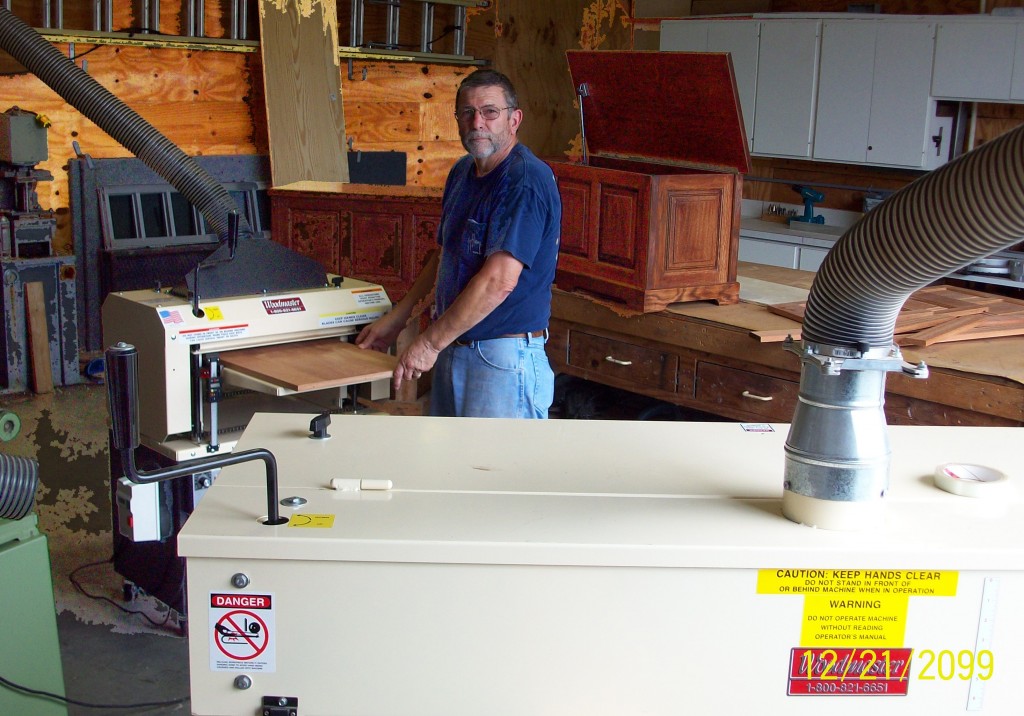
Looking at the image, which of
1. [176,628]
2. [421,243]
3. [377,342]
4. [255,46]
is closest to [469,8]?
[255,46]

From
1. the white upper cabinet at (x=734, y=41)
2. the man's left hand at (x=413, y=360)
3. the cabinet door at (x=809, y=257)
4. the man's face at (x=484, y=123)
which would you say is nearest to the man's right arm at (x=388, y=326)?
the man's left hand at (x=413, y=360)

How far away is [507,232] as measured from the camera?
9.91ft

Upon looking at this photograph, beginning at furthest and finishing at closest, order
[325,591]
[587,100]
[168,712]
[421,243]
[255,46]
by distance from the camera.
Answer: [255,46] < [421,243] < [587,100] < [168,712] < [325,591]

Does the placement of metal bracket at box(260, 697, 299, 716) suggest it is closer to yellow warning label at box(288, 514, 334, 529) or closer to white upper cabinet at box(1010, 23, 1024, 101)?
A: yellow warning label at box(288, 514, 334, 529)

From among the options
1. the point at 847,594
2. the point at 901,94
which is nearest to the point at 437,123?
the point at 901,94

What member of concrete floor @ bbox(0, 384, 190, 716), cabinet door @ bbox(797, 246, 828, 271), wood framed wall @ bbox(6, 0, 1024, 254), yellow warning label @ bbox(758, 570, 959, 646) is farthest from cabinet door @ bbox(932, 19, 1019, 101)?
yellow warning label @ bbox(758, 570, 959, 646)

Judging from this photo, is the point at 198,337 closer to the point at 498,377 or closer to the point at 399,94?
the point at 498,377

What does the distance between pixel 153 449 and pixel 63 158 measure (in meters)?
3.48

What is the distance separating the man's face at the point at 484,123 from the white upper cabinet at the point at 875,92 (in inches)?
151

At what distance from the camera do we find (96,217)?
6125mm

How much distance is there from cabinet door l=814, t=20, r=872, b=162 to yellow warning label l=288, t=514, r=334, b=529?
5583 millimetres

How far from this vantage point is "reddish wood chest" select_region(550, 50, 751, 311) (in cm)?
359

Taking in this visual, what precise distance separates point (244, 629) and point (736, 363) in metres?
2.26

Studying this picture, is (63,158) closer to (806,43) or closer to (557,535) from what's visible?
(806,43)
